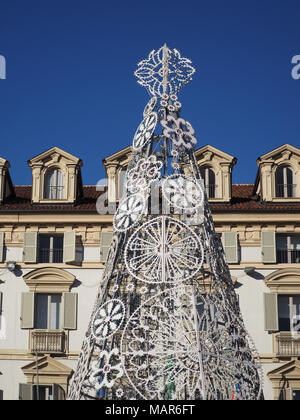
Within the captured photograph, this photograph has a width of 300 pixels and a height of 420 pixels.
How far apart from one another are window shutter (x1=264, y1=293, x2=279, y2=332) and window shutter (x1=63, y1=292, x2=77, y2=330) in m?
7.41

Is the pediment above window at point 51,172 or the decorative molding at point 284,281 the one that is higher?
the pediment above window at point 51,172

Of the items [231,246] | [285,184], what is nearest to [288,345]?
[231,246]

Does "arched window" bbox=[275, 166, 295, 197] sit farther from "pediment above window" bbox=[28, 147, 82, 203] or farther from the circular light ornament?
the circular light ornament

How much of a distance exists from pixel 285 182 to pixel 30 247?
427 inches

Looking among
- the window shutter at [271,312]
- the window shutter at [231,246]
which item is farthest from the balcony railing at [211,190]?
the window shutter at [271,312]

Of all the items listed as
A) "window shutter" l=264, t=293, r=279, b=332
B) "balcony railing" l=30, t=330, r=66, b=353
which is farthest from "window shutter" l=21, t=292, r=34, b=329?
"window shutter" l=264, t=293, r=279, b=332

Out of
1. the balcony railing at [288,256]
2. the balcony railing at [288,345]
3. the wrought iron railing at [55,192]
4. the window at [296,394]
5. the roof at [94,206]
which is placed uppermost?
the wrought iron railing at [55,192]

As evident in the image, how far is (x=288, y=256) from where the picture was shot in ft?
105

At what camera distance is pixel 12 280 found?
31859 millimetres

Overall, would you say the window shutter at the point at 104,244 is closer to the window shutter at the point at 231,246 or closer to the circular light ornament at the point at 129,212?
the window shutter at the point at 231,246

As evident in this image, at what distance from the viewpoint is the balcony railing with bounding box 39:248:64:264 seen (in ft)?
106

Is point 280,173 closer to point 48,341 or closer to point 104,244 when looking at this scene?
point 104,244

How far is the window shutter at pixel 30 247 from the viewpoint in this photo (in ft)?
105

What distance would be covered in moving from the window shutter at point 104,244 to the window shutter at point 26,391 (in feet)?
18.6
